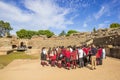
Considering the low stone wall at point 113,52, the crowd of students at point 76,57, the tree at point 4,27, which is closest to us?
the crowd of students at point 76,57

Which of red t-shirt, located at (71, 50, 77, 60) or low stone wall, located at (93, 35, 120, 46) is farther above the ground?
low stone wall, located at (93, 35, 120, 46)

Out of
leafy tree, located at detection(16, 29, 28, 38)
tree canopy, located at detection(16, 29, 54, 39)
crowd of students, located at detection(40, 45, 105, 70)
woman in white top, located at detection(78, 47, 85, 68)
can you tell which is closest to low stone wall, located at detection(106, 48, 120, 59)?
crowd of students, located at detection(40, 45, 105, 70)

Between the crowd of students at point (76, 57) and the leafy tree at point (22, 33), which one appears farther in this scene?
the leafy tree at point (22, 33)

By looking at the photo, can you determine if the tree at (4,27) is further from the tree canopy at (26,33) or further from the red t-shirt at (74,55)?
the red t-shirt at (74,55)

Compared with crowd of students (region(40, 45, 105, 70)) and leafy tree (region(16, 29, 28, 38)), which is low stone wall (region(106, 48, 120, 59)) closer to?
crowd of students (region(40, 45, 105, 70))

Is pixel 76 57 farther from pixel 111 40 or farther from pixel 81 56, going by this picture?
pixel 111 40

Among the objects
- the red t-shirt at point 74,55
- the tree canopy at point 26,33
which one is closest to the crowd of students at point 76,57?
the red t-shirt at point 74,55

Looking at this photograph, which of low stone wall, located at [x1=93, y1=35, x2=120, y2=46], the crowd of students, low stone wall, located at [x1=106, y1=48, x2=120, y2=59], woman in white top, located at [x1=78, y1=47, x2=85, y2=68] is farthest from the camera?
low stone wall, located at [x1=93, y1=35, x2=120, y2=46]

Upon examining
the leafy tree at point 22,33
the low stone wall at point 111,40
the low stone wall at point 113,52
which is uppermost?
the leafy tree at point 22,33

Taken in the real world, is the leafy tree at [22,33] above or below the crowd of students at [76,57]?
above

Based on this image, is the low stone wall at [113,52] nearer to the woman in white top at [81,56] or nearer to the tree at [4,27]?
the woman in white top at [81,56]

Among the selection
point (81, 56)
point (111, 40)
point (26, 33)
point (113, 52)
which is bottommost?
point (113, 52)

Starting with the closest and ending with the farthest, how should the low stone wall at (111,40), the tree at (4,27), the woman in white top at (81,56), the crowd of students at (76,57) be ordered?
the crowd of students at (76,57)
the woman in white top at (81,56)
the low stone wall at (111,40)
the tree at (4,27)

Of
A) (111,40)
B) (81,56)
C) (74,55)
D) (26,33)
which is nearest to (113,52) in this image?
(111,40)
